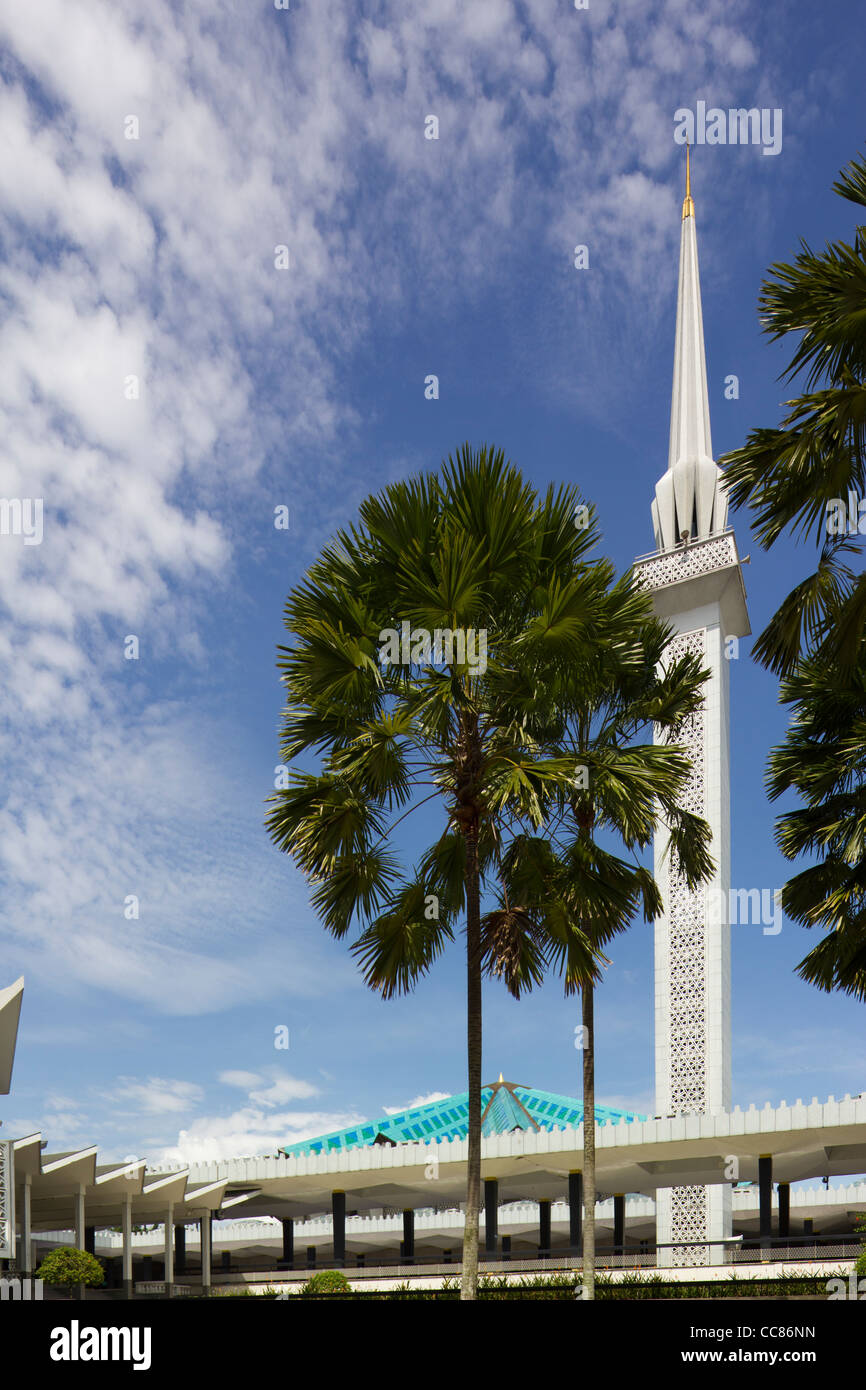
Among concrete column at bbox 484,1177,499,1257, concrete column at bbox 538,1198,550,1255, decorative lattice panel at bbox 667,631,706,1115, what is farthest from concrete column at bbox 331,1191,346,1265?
decorative lattice panel at bbox 667,631,706,1115

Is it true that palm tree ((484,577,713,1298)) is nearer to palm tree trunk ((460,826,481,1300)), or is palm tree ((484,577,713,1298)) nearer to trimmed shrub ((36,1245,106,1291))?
palm tree trunk ((460,826,481,1300))

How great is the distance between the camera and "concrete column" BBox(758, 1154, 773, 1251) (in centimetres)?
2916

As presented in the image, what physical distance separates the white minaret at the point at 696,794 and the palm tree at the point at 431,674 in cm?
2235

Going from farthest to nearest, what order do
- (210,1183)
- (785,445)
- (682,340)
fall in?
(682,340)
(210,1183)
(785,445)

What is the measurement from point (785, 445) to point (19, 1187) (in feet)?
91.9

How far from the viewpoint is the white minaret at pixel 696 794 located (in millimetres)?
40312

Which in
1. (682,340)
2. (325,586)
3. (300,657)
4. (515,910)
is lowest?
(515,910)

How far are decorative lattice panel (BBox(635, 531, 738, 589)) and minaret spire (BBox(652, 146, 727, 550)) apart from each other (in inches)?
29.4

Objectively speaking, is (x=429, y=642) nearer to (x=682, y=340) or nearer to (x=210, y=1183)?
(x=210, y=1183)

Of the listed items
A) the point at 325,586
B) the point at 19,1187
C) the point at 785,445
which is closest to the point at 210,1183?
the point at 19,1187

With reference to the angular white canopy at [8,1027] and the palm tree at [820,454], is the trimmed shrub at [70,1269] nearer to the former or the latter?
the angular white canopy at [8,1027]

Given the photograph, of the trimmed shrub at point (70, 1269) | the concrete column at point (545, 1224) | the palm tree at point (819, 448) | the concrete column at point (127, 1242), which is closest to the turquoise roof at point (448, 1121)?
the concrete column at point (545, 1224)

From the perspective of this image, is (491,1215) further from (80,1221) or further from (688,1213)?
(80,1221)

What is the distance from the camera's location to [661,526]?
48.6 meters
